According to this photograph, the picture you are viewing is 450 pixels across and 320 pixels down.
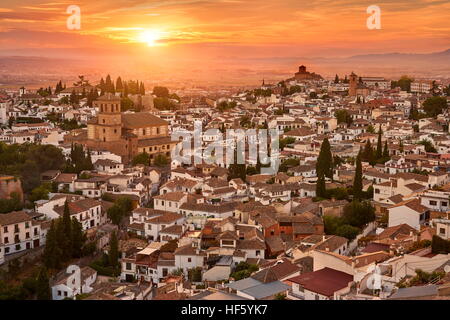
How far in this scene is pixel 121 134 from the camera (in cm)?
1362

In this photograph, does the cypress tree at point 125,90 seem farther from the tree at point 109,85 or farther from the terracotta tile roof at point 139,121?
the terracotta tile roof at point 139,121

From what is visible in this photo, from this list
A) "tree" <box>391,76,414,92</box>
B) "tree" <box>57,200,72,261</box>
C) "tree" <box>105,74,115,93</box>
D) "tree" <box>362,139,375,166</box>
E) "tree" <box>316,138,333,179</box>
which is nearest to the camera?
"tree" <box>57,200,72,261</box>

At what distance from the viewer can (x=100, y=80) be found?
20.5 m

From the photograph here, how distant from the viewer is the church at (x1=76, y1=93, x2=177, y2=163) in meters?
13.3

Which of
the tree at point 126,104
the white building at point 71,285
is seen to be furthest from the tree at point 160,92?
the white building at point 71,285

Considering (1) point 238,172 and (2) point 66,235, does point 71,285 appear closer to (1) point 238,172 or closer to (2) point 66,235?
(2) point 66,235

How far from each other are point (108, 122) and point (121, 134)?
16.8 inches

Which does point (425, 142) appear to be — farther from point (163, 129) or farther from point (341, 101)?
point (341, 101)

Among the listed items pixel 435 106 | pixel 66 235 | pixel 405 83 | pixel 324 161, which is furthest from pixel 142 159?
pixel 405 83

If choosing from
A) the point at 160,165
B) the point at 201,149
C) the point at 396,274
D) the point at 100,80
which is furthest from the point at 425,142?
the point at 100,80

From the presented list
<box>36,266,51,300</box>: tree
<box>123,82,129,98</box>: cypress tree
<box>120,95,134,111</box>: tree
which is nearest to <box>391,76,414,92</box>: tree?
<box>123,82,129,98</box>: cypress tree

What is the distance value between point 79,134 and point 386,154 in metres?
7.44

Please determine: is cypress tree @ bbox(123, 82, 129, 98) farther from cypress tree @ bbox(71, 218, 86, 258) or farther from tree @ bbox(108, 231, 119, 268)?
tree @ bbox(108, 231, 119, 268)

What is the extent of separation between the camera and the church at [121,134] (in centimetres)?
1328
